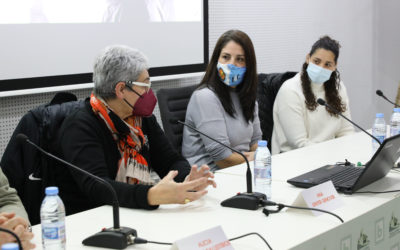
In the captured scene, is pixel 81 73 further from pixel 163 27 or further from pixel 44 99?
pixel 163 27

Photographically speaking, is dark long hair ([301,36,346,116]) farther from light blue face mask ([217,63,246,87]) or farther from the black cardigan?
the black cardigan

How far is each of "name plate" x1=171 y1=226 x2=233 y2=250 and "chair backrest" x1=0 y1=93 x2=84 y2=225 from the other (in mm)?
944

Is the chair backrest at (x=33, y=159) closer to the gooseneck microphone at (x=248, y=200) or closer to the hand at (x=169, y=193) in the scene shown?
the hand at (x=169, y=193)

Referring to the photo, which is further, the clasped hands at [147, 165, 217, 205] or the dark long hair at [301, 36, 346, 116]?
the dark long hair at [301, 36, 346, 116]

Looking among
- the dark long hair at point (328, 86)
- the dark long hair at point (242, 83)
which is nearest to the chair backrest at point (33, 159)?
the dark long hair at point (242, 83)

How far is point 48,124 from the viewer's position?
222cm

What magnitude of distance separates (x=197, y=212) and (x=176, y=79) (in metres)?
2.12

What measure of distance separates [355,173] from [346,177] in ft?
0.27

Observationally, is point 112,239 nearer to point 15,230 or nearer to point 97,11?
point 15,230

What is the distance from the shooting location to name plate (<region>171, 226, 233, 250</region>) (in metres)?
1.41

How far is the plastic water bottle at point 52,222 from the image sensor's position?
144cm

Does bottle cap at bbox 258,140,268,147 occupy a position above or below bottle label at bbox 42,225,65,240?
above

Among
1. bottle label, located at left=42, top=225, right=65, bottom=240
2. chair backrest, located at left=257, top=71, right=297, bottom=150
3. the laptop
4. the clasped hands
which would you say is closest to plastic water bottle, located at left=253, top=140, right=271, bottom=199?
the laptop

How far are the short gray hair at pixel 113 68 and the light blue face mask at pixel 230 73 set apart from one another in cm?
84
